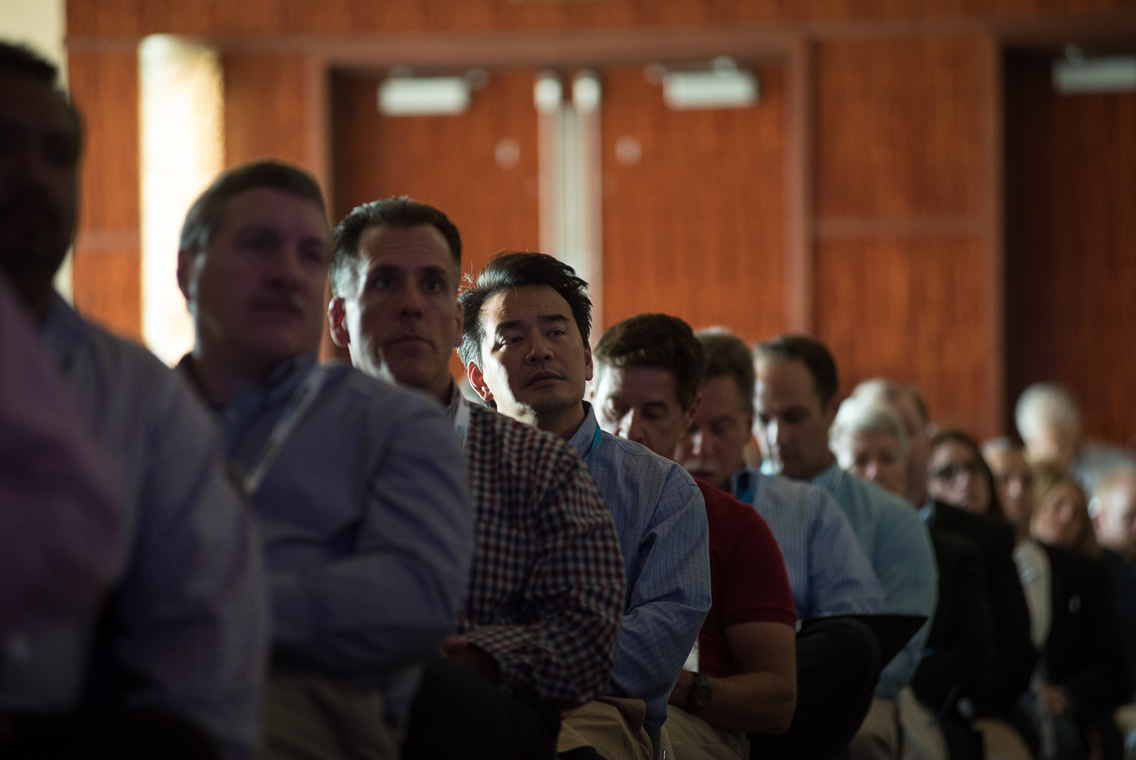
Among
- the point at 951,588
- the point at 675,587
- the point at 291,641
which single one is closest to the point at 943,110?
the point at 951,588

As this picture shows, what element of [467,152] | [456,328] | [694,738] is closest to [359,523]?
[456,328]

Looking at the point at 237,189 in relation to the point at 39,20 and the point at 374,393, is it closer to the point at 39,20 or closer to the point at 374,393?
the point at 374,393

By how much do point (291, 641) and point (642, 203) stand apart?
21.2ft

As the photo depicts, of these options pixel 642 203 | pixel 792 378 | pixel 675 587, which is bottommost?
pixel 675 587

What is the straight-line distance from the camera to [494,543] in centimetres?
184

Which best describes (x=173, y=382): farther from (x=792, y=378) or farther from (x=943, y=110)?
(x=943, y=110)

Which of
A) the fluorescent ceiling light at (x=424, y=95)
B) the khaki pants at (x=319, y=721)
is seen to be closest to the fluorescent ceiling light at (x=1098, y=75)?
the fluorescent ceiling light at (x=424, y=95)

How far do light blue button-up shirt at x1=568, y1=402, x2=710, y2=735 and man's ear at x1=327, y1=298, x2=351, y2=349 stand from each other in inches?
16.5

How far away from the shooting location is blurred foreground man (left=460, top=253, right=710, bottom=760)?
214cm

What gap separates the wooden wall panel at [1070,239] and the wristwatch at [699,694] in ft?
19.1

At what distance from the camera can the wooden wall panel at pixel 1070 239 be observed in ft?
25.3

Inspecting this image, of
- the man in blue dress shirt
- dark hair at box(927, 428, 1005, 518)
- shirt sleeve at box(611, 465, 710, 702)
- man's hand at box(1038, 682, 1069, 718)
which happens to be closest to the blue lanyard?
shirt sleeve at box(611, 465, 710, 702)

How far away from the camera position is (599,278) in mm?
7707

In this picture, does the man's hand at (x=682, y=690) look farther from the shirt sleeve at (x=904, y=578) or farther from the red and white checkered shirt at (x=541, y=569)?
the shirt sleeve at (x=904, y=578)
